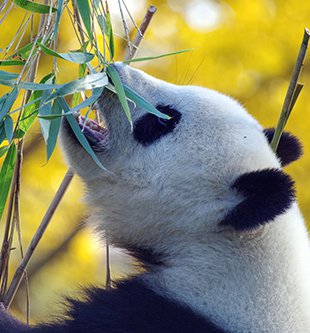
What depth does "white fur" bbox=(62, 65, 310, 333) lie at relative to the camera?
2.62m

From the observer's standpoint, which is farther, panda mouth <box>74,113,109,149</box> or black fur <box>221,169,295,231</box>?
panda mouth <box>74,113,109,149</box>

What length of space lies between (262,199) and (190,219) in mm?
281

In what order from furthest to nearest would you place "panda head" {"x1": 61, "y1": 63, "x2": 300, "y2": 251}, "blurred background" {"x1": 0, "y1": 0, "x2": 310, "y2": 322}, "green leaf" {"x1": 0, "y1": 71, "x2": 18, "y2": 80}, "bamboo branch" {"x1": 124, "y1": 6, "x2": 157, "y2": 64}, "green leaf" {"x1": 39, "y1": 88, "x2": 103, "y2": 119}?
"blurred background" {"x1": 0, "y1": 0, "x2": 310, "y2": 322}
"bamboo branch" {"x1": 124, "y1": 6, "x2": 157, "y2": 64}
"panda head" {"x1": 61, "y1": 63, "x2": 300, "y2": 251}
"green leaf" {"x1": 0, "y1": 71, "x2": 18, "y2": 80}
"green leaf" {"x1": 39, "y1": 88, "x2": 103, "y2": 119}

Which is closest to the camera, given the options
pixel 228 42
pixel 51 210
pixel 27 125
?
pixel 27 125

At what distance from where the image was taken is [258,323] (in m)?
2.58

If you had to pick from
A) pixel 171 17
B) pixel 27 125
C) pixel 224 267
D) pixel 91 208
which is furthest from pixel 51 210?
pixel 171 17

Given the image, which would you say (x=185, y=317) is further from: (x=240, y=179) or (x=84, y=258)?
(x=84, y=258)

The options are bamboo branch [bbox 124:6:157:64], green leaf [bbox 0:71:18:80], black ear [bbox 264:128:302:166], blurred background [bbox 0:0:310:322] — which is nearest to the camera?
green leaf [bbox 0:71:18:80]

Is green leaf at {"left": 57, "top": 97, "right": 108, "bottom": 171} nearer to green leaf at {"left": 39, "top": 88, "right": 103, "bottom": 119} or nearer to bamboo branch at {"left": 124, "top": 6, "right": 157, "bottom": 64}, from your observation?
green leaf at {"left": 39, "top": 88, "right": 103, "bottom": 119}

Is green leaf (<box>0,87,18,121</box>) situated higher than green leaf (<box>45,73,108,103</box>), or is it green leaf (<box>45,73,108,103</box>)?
green leaf (<box>45,73,108,103</box>)

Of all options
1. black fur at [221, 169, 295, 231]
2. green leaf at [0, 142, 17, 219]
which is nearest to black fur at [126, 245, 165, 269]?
black fur at [221, 169, 295, 231]

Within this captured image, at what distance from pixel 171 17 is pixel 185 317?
13.6ft

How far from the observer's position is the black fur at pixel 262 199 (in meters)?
2.52

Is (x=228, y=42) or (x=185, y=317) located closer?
(x=185, y=317)
